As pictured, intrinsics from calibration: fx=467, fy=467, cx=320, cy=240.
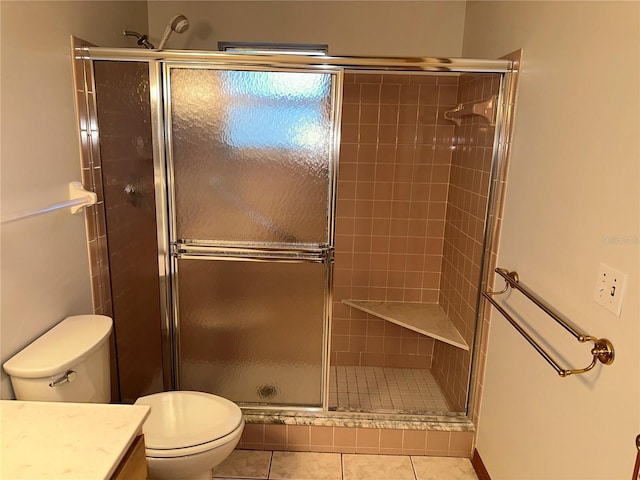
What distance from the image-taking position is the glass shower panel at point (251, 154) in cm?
198

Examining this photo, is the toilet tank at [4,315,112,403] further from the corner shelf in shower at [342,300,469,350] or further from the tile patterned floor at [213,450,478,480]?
the corner shelf in shower at [342,300,469,350]

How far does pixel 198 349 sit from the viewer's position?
230cm

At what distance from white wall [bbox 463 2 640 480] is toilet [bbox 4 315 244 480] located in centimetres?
110

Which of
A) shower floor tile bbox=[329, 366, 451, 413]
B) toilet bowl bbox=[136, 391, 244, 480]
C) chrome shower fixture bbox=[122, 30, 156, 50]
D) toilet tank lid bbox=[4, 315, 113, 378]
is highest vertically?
chrome shower fixture bbox=[122, 30, 156, 50]

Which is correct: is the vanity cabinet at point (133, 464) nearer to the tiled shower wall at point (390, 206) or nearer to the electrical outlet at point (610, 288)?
the electrical outlet at point (610, 288)

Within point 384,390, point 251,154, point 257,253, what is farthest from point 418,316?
point 251,154

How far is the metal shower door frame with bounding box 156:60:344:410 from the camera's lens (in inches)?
77.0

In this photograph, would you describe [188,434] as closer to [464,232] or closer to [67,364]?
[67,364]

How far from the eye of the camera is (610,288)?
1.22 m

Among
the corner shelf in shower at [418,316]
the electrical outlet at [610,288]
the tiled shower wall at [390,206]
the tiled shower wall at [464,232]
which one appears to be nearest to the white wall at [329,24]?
the tiled shower wall at [390,206]

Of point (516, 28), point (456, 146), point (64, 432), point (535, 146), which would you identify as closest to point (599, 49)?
point (535, 146)

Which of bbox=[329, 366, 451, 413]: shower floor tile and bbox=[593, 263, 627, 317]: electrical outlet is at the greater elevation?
bbox=[593, 263, 627, 317]: electrical outlet

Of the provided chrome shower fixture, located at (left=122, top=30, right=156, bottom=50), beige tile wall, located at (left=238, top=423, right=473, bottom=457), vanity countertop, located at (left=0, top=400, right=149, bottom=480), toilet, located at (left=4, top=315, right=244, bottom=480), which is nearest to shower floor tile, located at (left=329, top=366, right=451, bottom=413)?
beige tile wall, located at (left=238, top=423, right=473, bottom=457)

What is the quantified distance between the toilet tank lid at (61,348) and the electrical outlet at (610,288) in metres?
1.61
